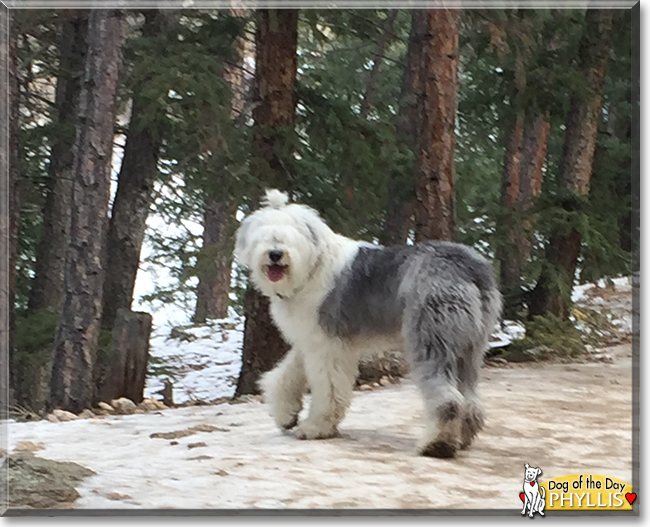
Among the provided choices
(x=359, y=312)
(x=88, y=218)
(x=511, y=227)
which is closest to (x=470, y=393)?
(x=359, y=312)

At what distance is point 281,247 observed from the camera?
13.6ft

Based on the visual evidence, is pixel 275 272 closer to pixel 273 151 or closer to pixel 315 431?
pixel 315 431

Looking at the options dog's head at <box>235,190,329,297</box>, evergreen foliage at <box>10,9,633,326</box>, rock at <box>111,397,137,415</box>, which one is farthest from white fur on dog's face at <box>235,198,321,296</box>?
rock at <box>111,397,137,415</box>

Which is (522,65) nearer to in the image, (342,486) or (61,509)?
(342,486)

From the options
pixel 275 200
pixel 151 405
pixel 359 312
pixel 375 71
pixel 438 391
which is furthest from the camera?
pixel 375 71

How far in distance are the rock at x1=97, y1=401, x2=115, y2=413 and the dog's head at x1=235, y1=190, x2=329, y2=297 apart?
165cm

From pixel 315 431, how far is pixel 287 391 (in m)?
0.27

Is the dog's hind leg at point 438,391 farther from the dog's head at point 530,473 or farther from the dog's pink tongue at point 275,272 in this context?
the dog's pink tongue at point 275,272

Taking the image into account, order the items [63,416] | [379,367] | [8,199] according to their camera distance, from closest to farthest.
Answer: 1. [8,199]
2. [379,367]
3. [63,416]

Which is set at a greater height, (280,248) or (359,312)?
(280,248)

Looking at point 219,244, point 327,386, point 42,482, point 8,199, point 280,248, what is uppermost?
point 8,199

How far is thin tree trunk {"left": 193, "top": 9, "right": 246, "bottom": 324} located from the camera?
5168 millimetres

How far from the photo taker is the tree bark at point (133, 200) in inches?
239

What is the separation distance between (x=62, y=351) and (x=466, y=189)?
2.86 m
